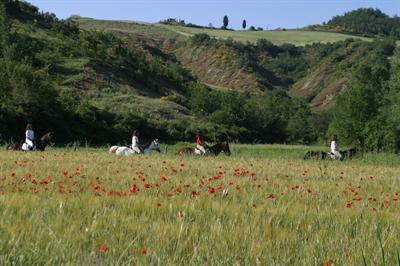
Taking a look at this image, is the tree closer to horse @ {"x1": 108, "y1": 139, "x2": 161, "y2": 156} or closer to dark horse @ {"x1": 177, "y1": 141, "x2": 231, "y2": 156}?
horse @ {"x1": 108, "y1": 139, "x2": 161, "y2": 156}

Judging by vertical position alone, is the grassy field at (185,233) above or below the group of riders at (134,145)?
above

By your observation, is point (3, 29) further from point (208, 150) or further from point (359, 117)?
point (208, 150)

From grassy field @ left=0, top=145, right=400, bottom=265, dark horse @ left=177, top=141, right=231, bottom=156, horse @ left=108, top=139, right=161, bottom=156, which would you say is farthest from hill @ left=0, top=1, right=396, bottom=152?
grassy field @ left=0, top=145, right=400, bottom=265

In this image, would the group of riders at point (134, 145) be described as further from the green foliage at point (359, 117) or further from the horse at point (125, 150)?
the green foliage at point (359, 117)

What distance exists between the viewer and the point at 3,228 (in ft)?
15.1

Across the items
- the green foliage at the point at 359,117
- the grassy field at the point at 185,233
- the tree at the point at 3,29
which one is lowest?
the green foliage at the point at 359,117

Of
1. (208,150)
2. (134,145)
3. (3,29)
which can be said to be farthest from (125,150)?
(3,29)

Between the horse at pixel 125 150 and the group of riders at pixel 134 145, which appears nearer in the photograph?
the group of riders at pixel 134 145

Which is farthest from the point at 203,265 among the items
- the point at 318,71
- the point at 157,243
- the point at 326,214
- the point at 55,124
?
the point at 318,71

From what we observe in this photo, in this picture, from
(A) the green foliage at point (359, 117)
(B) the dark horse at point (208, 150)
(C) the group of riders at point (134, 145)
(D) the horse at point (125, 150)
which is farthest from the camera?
(A) the green foliage at point (359, 117)

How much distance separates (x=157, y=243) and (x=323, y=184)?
8.73m

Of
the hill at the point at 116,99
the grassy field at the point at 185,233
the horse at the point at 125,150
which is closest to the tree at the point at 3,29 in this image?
the hill at the point at 116,99

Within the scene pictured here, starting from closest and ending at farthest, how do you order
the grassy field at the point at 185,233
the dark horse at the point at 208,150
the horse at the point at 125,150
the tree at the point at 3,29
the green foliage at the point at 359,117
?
the grassy field at the point at 185,233 < the horse at the point at 125,150 < the dark horse at the point at 208,150 < the green foliage at the point at 359,117 < the tree at the point at 3,29

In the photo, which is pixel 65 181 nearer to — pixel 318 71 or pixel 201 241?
pixel 201 241
